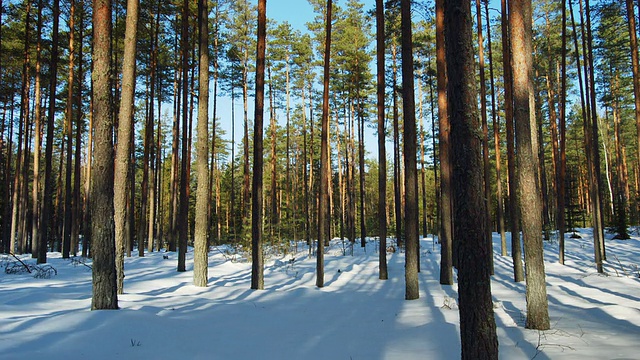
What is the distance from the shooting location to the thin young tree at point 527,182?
20.7ft

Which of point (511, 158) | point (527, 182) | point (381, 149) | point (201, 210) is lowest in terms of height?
point (201, 210)

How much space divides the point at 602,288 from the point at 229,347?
1244cm

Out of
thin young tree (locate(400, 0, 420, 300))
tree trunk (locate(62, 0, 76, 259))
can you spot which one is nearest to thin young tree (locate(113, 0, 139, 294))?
thin young tree (locate(400, 0, 420, 300))

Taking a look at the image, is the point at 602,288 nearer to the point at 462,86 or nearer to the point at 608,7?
the point at 608,7

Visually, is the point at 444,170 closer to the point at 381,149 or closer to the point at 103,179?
the point at 381,149

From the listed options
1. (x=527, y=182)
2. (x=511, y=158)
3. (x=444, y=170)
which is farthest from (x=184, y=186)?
(x=511, y=158)

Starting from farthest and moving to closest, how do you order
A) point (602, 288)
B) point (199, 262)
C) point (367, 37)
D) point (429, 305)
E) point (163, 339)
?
1. point (367, 37)
2. point (602, 288)
3. point (199, 262)
4. point (429, 305)
5. point (163, 339)

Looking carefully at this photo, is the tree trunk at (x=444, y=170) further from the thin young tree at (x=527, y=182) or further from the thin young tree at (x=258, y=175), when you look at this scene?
the thin young tree at (x=258, y=175)

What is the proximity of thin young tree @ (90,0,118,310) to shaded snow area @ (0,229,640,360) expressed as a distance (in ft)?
1.53

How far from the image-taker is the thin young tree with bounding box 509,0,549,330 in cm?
630

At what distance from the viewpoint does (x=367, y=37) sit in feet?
91.5

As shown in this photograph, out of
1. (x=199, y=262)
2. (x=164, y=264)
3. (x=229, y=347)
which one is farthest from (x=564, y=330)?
(x=164, y=264)

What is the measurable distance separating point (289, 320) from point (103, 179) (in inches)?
170

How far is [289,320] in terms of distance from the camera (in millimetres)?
7348
